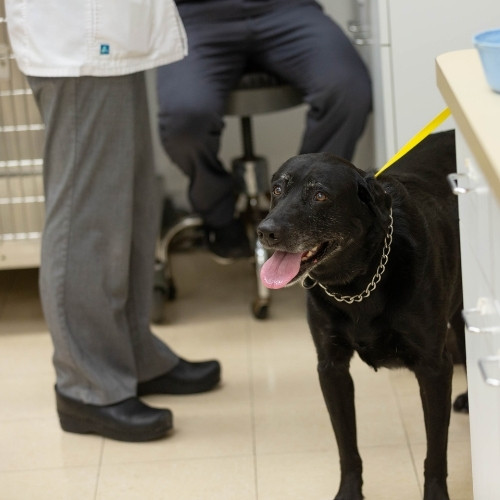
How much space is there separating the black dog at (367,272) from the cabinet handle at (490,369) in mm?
380

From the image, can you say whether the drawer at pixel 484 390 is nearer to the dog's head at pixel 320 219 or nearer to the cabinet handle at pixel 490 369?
the cabinet handle at pixel 490 369

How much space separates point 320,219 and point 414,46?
3.11 feet

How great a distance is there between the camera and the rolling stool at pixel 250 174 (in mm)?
2588

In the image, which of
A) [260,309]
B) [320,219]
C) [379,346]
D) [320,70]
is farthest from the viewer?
[260,309]

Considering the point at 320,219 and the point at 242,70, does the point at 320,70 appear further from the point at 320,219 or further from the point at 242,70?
the point at 320,219

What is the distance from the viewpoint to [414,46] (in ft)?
7.62

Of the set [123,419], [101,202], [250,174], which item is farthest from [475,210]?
[250,174]

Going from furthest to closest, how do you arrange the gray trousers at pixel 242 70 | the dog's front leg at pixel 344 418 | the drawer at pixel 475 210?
the gray trousers at pixel 242 70, the dog's front leg at pixel 344 418, the drawer at pixel 475 210

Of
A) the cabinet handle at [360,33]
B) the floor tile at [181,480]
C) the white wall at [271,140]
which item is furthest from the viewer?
the white wall at [271,140]

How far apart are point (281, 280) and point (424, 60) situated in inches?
40.1

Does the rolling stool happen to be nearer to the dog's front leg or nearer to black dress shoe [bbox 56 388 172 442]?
black dress shoe [bbox 56 388 172 442]

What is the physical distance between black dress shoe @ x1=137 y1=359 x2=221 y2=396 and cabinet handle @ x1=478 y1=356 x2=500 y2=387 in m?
1.17

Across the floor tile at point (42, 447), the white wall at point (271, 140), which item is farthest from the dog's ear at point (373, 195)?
the white wall at point (271, 140)

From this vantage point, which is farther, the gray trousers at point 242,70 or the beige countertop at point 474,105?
the gray trousers at point 242,70
